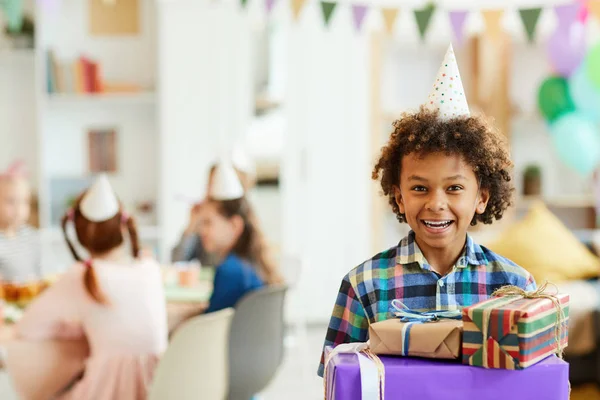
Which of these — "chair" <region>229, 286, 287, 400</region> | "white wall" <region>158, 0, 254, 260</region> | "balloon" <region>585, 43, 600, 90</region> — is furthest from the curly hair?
"white wall" <region>158, 0, 254, 260</region>

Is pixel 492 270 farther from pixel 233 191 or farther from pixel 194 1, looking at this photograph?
pixel 194 1

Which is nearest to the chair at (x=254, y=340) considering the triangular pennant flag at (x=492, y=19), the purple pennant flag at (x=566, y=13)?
the triangular pennant flag at (x=492, y=19)

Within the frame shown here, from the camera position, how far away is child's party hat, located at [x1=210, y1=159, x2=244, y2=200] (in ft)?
9.60

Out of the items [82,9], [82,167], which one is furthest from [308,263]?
[82,9]

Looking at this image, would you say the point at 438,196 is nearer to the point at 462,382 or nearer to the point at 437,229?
the point at 437,229

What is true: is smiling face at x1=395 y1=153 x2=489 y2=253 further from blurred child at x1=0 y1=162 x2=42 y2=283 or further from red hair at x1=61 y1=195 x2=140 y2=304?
blurred child at x1=0 y1=162 x2=42 y2=283

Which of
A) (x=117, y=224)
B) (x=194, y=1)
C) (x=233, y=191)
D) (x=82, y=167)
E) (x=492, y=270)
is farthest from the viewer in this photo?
(x=82, y=167)

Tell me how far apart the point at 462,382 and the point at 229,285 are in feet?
5.54

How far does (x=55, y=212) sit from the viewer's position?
525 cm

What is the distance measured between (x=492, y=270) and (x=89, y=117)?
177 inches

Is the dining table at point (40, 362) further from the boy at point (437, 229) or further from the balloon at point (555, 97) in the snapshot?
the balloon at point (555, 97)

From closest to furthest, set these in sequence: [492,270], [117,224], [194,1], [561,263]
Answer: [492,270]
[117,224]
[561,263]
[194,1]

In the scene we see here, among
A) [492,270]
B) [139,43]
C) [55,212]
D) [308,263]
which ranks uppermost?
[139,43]

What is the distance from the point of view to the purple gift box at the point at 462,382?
107 cm
